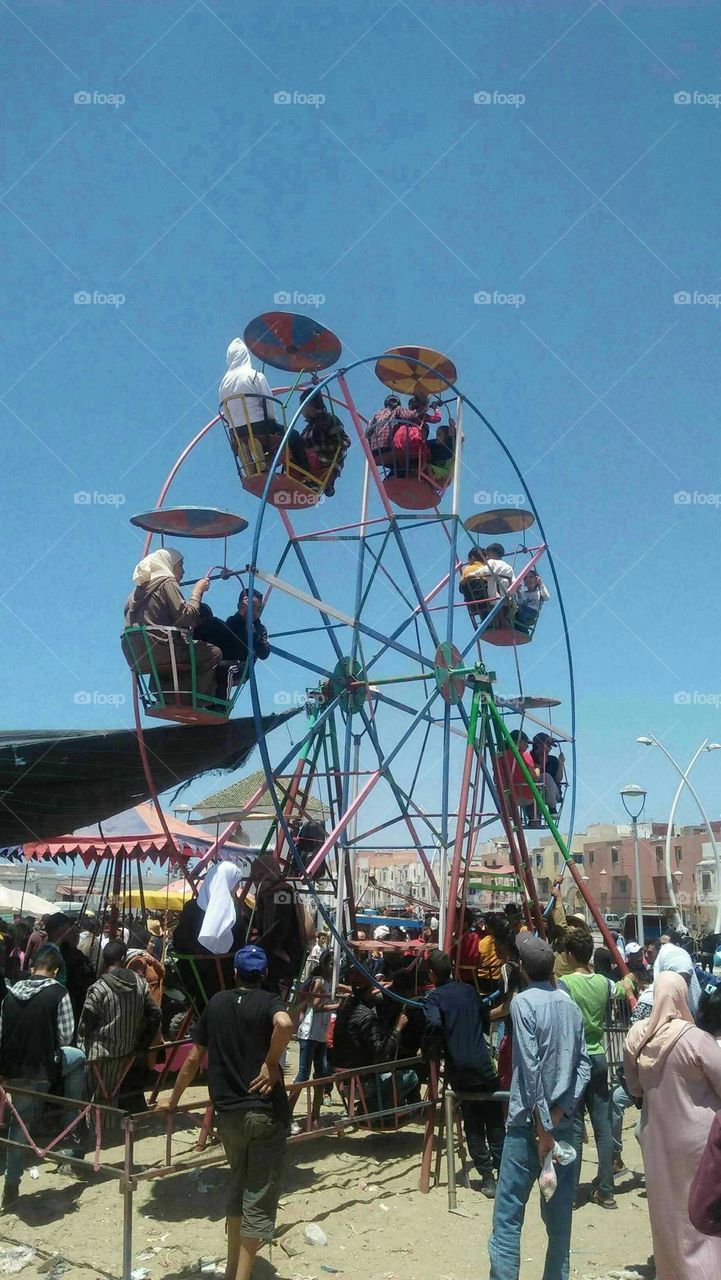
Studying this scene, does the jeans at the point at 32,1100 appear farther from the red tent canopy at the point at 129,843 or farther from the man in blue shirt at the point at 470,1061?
the red tent canopy at the point at 129,843

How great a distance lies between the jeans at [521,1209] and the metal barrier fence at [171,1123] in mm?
1382

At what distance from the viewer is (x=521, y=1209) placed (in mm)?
4984

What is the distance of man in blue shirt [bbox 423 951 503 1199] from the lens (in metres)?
6.98

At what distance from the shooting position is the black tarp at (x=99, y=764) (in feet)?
30.8

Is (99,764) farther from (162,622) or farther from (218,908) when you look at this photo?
(218,908)

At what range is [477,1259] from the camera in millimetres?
5824

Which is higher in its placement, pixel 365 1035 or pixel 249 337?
pixel 249 337

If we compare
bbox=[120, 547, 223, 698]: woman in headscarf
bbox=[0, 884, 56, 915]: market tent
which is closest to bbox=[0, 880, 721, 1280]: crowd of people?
bbox=[120, 547, 223, 698]: woman in headscarf

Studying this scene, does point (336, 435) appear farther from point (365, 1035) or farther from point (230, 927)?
point (365, 1035)

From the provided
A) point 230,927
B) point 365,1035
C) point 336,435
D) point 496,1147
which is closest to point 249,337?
point 336,435

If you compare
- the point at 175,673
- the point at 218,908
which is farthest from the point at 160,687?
the point at 218,908

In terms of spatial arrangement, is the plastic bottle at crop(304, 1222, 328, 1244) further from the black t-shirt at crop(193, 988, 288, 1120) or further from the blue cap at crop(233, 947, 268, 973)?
the blue cap at crop(233, 947, 268, 973)

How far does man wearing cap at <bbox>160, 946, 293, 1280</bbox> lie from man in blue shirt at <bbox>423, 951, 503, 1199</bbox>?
201 centimetres

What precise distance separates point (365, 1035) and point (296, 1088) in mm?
1677
